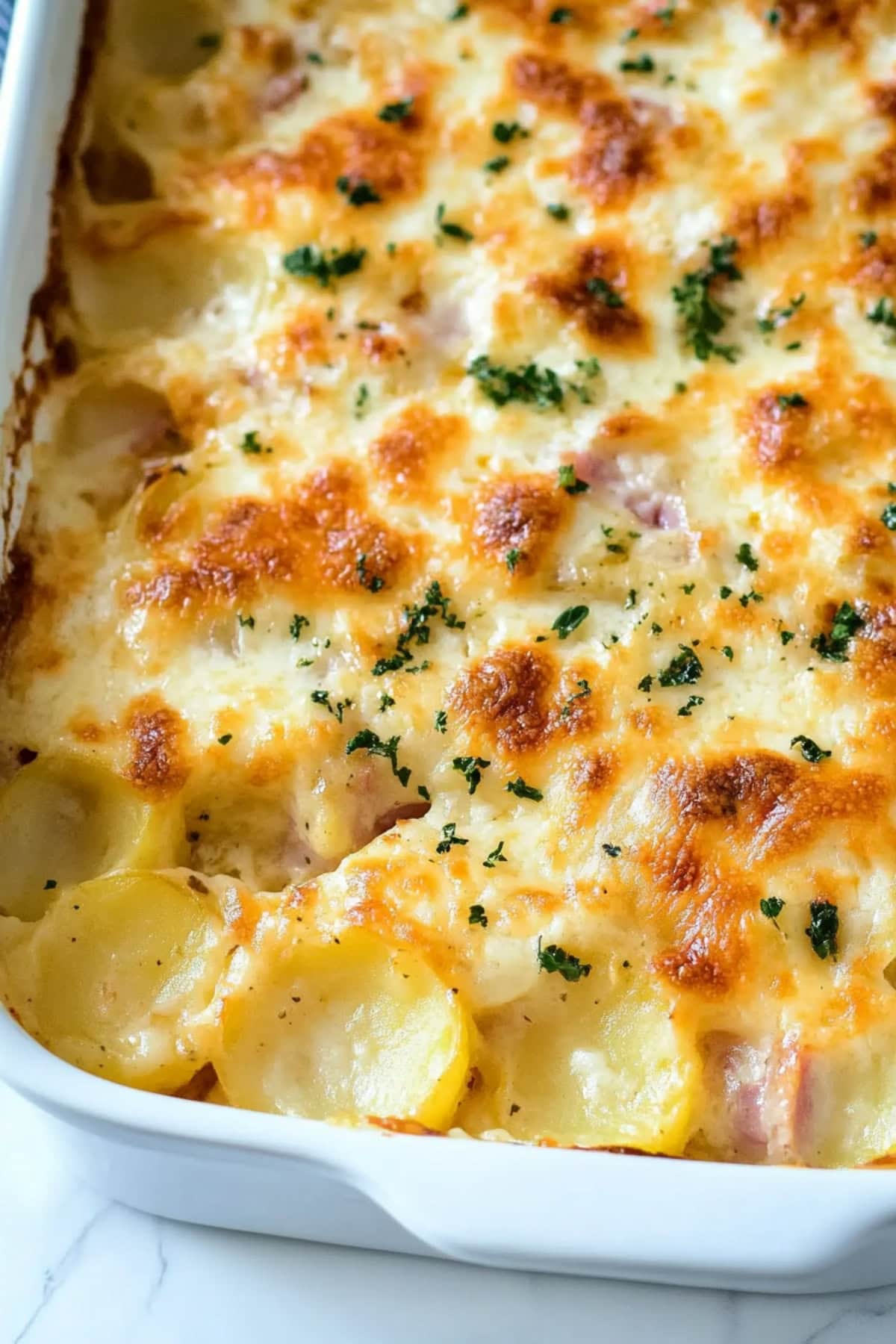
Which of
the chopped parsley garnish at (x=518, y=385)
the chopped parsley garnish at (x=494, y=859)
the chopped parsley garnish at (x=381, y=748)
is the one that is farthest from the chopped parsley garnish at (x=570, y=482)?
the chopped parsley garnish at (x=494, y=859)

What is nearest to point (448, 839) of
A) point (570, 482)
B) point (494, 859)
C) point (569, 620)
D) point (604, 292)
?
point (494, 859)

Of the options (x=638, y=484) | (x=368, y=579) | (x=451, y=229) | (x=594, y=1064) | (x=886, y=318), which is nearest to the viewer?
(x=594, y=1064)

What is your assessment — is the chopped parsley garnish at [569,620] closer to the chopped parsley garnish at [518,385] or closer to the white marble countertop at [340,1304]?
the chopped parsley garnish at [518,385]

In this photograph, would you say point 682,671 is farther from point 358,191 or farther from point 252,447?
point 358,191

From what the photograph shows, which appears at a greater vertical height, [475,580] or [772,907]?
[475,580]

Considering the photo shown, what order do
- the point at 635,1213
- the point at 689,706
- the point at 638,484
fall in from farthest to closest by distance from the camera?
the point at 638,484 < the point at 689,706 < the point at 635,1213

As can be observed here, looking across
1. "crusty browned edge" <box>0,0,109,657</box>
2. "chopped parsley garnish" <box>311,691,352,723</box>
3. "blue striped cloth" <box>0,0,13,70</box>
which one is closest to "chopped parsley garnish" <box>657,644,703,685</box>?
"chopped parsley garnish" <box>311,691,352,723</box>

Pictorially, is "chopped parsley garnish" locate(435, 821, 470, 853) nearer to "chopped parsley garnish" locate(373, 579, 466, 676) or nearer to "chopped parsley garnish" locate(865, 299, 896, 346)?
"chopped parsley garnish" locate(373, 579, 466, 676)

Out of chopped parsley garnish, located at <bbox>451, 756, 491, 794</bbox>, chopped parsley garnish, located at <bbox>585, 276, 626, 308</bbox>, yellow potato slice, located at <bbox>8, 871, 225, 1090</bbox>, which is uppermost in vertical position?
chopped parsley garnish, located at <bbox>585, 276, 626, 308</bbox>
